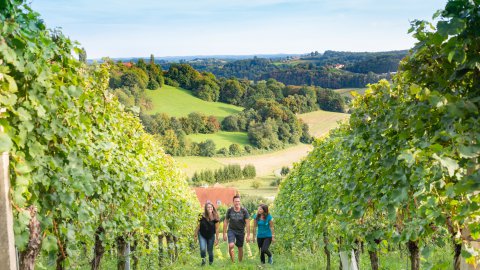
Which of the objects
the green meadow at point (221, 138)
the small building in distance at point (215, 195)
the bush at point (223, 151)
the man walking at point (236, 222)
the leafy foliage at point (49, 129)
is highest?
the leafy foliage at point (49, 129)

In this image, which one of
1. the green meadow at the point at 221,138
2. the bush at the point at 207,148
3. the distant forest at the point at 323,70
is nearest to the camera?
the bush at the point at 207,148

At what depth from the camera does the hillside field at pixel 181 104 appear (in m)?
82.2

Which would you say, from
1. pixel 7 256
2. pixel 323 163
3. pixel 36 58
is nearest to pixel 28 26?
pixel 36 58

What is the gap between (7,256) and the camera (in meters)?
2.82

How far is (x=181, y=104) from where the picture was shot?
84688mm

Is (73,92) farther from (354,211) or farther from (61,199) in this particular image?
(354,211)

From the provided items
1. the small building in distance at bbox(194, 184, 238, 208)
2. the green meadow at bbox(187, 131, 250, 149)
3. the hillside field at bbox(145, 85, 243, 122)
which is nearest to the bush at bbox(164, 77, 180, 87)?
the hillside field at bbox(145, 85, 243, 122)

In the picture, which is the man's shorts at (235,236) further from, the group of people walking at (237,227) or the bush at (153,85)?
the bush at (153,85)

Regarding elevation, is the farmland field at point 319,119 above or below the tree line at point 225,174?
above

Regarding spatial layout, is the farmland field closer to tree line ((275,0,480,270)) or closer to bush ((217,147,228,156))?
bush ((217,147,228,156))

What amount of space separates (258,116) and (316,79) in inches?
904

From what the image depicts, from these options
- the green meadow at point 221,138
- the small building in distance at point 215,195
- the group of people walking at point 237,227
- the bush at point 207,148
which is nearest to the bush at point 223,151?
the green meadow at point 221,138

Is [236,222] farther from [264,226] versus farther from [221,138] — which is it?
[221,138]

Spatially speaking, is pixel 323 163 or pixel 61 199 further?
pixel 323 163
